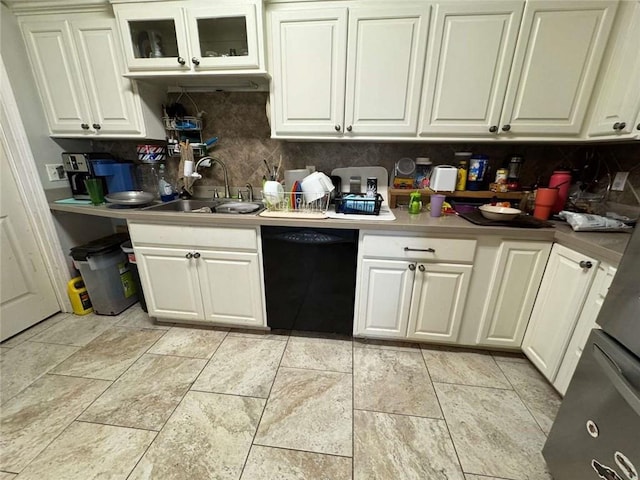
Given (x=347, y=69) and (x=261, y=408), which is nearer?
(x=261, y=408)

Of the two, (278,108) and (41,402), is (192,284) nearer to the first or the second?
(41,402)

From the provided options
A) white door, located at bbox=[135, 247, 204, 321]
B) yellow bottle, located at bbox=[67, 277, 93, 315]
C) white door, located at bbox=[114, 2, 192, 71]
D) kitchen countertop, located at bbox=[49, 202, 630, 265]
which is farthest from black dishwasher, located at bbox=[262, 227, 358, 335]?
yellow bottle, located at bbox=[67, 277, 93, 315]

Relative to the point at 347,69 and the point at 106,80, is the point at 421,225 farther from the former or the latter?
Answer: the point at 106,80

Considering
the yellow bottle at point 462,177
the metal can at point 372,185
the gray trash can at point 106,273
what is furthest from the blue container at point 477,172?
the gray trash can at point 106,273

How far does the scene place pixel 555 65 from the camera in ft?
4.52

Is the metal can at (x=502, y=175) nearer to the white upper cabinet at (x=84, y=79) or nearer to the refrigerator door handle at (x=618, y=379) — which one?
the refrigerator door handle at (x=618, y=379)

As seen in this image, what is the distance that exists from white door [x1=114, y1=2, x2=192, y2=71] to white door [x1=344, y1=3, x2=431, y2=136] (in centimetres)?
99

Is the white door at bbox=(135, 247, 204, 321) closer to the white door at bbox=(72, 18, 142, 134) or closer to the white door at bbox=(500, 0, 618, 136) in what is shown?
the white door at bbox=(72, 18, 142, 134)

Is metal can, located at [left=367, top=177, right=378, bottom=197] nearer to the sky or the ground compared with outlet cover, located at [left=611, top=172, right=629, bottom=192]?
nearer to the ground

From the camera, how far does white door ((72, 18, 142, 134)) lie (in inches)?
63.7

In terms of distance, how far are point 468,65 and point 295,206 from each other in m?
1.25

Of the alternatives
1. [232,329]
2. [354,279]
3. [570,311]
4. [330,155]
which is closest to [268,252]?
[354,279]

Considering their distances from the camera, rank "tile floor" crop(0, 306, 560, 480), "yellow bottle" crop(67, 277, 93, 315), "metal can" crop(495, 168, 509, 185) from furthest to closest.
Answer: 1. "yellow bottle" crop(67, 277, 93, 315)
2. "metal can" crop(495, 168, 509, 185)
3. "tile floor" crop(0, 306, 560, 480)

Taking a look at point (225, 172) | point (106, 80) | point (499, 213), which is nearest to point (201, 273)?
point (225, 172)
